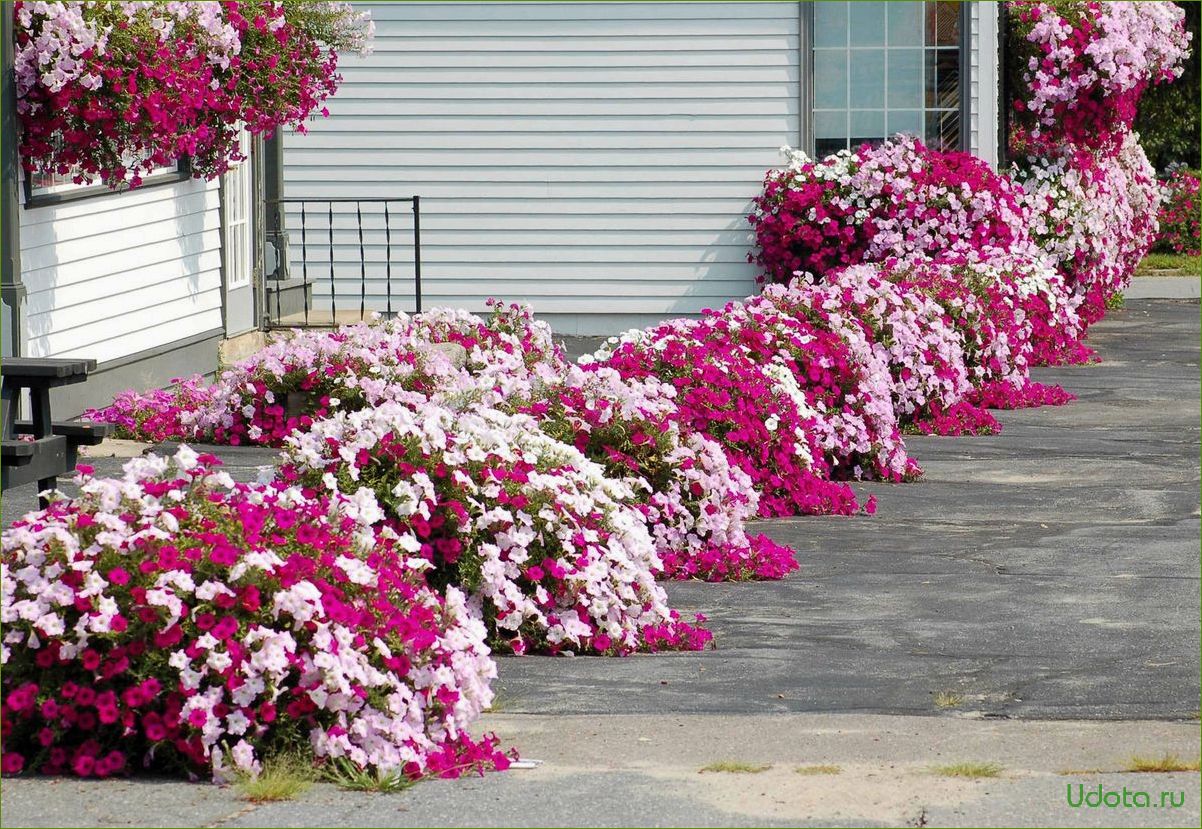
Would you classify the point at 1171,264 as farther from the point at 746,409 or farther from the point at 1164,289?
the point at 746,409

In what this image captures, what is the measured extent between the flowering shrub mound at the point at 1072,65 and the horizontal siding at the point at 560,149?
2.43 metres

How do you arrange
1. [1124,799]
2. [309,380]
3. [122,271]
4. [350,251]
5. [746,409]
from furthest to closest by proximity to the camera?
[350,251]
[122,271]
[309,380]
[746,409]
[1124,799]

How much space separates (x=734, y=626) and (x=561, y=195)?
11226mm

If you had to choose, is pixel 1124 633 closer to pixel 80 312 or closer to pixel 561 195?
pixel 80 312

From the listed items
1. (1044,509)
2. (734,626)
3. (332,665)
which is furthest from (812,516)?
(332,665)

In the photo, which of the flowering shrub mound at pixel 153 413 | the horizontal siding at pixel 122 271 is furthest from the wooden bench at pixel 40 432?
A: the flowering shrub mound at pixel 153 413

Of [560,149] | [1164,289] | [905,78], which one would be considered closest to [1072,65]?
[905,78]

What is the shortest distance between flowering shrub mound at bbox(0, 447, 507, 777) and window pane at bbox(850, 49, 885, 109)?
44.1 feet

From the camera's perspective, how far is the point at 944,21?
1806cm

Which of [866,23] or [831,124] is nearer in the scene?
[866,23]

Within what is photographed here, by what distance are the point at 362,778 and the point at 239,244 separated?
10410 mm

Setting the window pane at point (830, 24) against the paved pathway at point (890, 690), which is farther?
the window pane at point (830, 24)

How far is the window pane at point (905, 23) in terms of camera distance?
1806 centimetres

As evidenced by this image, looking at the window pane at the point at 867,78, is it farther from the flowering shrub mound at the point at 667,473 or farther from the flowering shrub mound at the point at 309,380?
the flowering shrub mound at the point at 667,473
